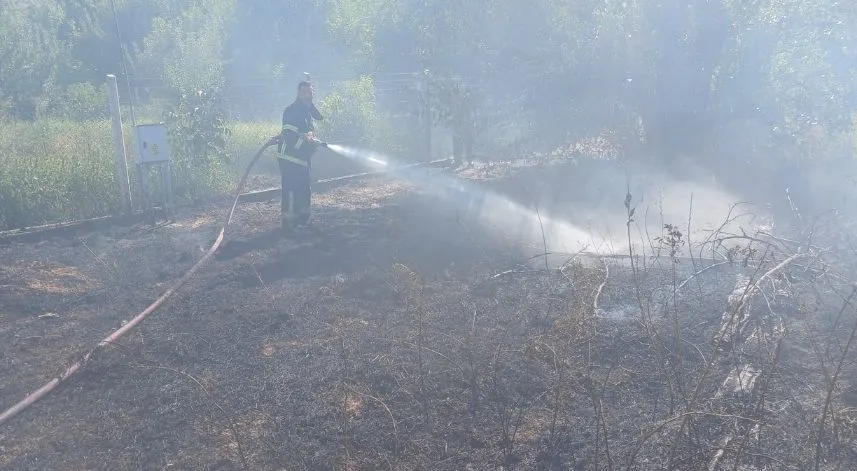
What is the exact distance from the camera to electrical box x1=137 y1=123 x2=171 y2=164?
9203 millimetres

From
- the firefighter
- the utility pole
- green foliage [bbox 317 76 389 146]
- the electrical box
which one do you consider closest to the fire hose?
the firefighter

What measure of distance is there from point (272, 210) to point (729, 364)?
23.9 ft

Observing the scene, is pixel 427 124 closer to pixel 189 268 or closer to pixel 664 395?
pixel 189 268

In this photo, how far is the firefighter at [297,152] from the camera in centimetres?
888

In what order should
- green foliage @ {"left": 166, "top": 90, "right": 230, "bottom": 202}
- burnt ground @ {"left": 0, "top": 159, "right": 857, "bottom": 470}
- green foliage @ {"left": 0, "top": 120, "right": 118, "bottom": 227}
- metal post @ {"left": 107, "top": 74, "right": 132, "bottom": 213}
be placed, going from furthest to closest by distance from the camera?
1. green foliage @ {"left": 166, "top": 90, "right": 230, "bottom": 202}
2. metal post @ {"left": 107, "top": 74, "right": 132, "bottom": 213}
3. green foliage @ {"left": 0, "top": 120, "right": 118, "bottom": 227}
4. burnt ground @ {"left": 0, "top": 159, "right": 857, "bottom": 470}

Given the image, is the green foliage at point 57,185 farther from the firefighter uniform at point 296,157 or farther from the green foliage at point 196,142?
the firefighter uniform at point 296,157

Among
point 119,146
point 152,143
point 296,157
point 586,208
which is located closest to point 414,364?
point 296,157

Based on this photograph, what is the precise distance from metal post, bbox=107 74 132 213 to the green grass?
0.25 m

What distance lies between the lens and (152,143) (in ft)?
30.5

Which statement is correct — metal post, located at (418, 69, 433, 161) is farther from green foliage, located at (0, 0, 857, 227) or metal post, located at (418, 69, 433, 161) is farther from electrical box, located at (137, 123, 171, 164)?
electrical box, located at (137, 123, 171, 164)

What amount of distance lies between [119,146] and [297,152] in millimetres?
2430

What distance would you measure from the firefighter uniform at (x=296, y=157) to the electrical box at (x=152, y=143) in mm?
1682

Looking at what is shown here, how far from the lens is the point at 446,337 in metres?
5.34

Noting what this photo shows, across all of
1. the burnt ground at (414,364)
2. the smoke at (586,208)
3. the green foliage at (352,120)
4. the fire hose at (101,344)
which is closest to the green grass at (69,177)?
the burnt ground at (414,364)
